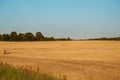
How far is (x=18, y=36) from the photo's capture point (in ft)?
294

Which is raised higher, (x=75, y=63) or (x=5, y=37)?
(x=5, y=37)

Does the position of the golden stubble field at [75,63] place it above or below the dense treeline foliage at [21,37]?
below

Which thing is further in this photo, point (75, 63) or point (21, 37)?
point (21, 37)

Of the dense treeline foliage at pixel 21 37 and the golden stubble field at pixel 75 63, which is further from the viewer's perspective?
the dense treeline foliage at pixel 21 37

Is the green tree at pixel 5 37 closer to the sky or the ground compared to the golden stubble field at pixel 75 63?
closer to the sky

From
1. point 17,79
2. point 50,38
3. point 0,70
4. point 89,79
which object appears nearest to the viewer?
point 17,79

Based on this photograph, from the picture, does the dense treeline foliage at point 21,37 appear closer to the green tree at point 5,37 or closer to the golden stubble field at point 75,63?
the green tree at point 5,37

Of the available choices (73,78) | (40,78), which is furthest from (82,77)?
(40,78)

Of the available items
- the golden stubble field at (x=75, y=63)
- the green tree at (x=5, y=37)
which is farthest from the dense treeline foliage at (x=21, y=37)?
the golden stubble field at (x=75, y=63)

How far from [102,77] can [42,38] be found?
7595 centimetres

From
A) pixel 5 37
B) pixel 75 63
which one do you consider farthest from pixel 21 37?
pixel 75 63

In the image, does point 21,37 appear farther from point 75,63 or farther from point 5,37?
point 75,63

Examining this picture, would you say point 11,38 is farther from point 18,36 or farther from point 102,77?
point 102,77

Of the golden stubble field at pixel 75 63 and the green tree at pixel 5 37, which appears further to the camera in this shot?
the green tree at pixel 5 37
